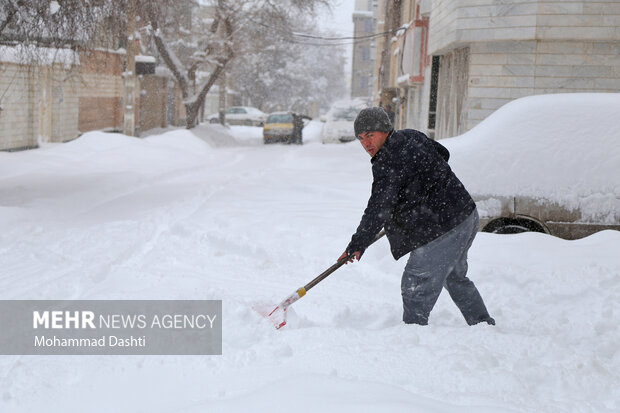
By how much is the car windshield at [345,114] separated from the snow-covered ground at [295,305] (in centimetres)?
1678

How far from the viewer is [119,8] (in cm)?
1009

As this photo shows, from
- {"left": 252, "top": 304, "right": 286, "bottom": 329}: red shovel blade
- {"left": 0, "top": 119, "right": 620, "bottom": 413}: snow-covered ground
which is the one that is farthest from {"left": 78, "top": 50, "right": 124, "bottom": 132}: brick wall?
{"left": 252, "top": 304, "right": 286, "bottom": 329}: red shovel blade

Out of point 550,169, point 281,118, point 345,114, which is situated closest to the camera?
point 550,169

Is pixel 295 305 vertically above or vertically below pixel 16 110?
below

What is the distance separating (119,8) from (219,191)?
3.29 m

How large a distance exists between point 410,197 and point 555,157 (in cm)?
301

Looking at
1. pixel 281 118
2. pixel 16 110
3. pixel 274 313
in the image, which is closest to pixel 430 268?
pixel 274 313

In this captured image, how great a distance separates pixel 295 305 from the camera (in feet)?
17.6

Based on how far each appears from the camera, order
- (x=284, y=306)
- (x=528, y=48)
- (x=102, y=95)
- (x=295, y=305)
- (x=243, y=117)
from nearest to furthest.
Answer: (x=284, y=306) < (x=295, y=305) < (x=528, y=48) < (x=102, y=95) < (x=243, y=117)

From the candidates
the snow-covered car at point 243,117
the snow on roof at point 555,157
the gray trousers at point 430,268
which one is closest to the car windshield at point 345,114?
the snow-covered car at point 243,117

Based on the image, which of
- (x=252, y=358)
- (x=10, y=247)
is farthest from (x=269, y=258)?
(x=252, y=358)

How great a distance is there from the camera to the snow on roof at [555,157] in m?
6.59

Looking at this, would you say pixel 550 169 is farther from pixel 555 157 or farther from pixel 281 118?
pixel 281 118

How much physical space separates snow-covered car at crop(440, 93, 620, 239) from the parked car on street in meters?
21.9
